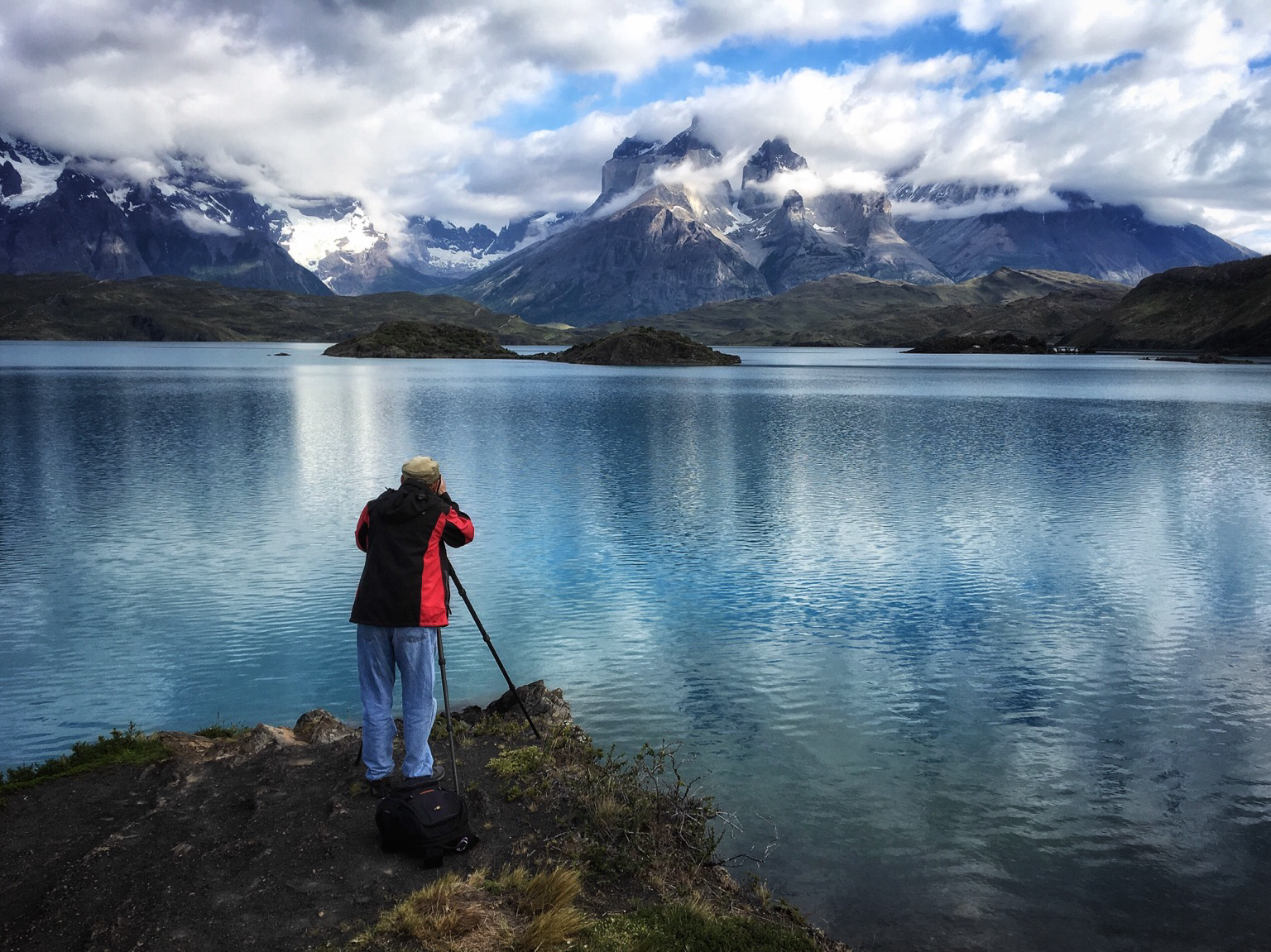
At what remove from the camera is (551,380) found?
152 meters

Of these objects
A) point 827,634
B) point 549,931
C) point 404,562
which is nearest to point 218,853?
point 404,562

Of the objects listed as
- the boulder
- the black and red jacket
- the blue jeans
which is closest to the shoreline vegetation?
the boulder

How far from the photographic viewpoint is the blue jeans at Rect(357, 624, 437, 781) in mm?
11398

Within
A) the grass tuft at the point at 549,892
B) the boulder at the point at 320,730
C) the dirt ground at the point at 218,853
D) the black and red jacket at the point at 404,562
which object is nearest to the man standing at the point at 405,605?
the black and red jacket at the point at 404,562

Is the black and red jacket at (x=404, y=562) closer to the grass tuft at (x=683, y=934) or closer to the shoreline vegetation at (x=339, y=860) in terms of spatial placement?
the shoreline vegetation at (x=339, y=860)

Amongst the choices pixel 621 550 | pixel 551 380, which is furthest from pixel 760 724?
pixel 551 380

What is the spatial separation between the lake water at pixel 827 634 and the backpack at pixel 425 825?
495cm

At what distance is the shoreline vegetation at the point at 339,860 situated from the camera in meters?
8.77

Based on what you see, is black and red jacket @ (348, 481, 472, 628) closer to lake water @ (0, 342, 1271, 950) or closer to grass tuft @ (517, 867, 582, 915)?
grass tuft @ (517, 867, 582, 915)

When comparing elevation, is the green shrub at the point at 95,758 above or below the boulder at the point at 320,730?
above

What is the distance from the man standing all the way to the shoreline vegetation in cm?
89

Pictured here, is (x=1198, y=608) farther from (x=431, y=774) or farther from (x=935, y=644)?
(x=431, y=774)

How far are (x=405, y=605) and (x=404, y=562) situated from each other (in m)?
0.57

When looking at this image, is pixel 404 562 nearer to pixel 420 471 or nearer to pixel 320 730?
pixel 420 471
